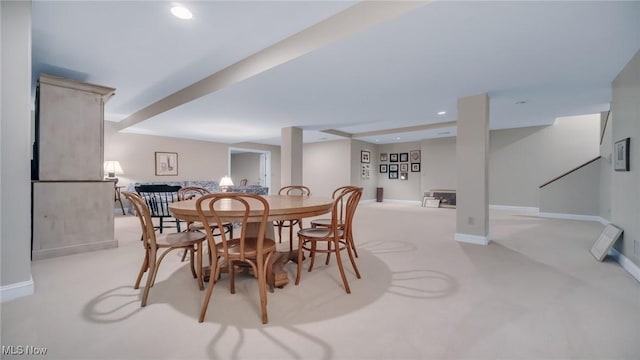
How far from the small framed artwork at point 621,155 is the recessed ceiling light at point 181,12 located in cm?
438

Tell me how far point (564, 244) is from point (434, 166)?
4.93m

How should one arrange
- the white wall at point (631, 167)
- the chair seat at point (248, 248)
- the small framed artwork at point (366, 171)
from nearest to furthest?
the chair seat at point (248, 248) < the white wall at point (631, 167) < the small framed artwork at point (366, 171)

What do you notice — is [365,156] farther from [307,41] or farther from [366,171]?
[307,41]

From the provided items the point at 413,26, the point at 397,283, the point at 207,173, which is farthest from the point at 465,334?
the point at 207,173

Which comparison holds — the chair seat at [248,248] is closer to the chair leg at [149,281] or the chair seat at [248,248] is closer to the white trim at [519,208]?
the chair leg at [149,281]

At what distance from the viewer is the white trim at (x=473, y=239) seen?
11.9 ft

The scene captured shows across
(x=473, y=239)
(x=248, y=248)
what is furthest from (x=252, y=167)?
(x=248, y=248)

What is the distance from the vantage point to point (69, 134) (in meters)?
3.14

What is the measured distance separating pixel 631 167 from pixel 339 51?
3.14 m

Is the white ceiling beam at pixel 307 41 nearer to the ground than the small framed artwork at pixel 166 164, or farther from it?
farther from it

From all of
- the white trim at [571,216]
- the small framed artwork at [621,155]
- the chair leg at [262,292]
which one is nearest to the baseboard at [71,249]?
the chair leg at [262,292]

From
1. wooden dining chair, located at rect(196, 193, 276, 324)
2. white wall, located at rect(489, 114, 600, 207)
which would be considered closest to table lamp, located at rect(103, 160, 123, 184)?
wooden dining chair, located at rect(196, 193, 276, 324)

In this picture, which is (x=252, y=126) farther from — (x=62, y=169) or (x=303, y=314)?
(x=303, y=314)

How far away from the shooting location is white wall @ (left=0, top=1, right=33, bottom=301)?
75.2 inches
